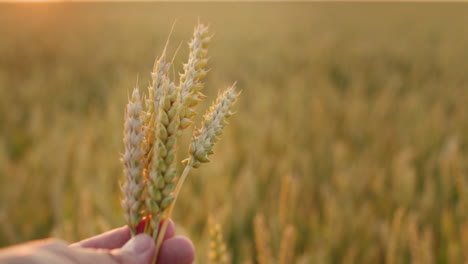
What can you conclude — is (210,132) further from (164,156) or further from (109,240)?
(109,240)

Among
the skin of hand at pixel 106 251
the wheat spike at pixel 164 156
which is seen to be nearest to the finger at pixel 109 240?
the skin of hand at pixel 106 251

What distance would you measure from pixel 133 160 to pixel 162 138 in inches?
1.5

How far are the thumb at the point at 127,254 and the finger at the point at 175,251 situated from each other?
0.06m

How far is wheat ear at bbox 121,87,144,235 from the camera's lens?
41 centimetres

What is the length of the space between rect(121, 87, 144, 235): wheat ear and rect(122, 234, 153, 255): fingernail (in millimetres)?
17

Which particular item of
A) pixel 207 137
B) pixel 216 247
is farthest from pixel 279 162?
pixel 207 137

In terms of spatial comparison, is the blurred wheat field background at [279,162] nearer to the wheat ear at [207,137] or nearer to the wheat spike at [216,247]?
the wheat ear at [207,137]

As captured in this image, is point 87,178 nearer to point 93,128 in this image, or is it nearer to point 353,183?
point 93,128

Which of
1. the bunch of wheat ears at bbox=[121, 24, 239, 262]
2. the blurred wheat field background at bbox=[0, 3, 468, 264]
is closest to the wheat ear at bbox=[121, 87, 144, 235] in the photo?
the bunch of wheat ears at bbox=[121, 24, 239, 262]

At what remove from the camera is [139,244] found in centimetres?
41

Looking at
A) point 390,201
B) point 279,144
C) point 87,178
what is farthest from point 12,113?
point 390,201

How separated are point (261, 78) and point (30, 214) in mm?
2621

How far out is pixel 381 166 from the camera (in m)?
1.93

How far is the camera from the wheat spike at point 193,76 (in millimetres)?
426
